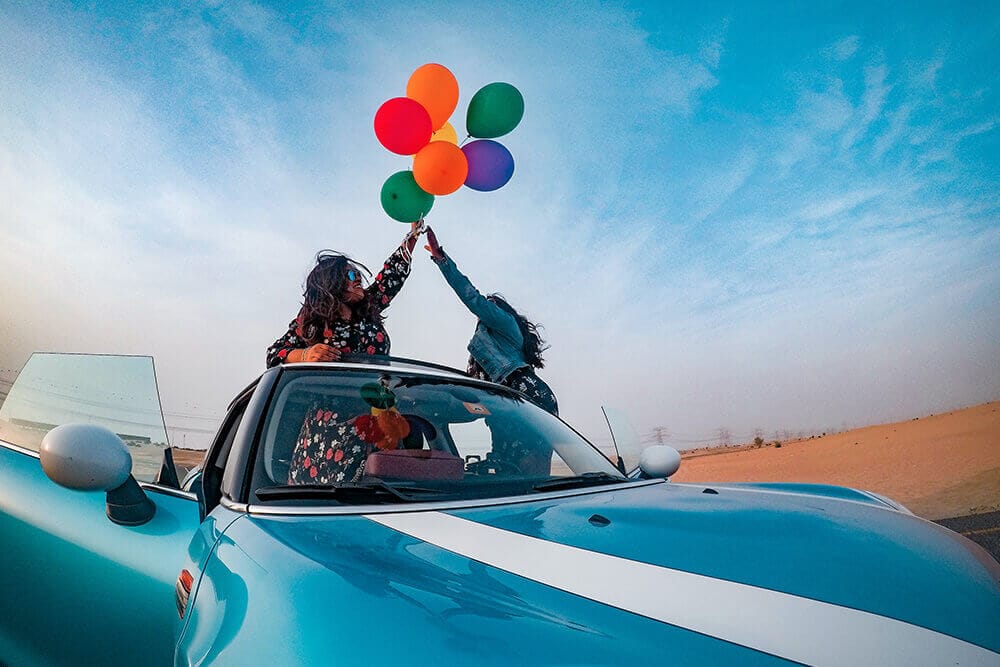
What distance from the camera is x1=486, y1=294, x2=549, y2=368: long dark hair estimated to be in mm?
4332

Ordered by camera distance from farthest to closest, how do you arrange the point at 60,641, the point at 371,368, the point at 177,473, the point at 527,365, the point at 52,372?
1. the point at 527,365
2. the point at 52,372
3. the point at 371,368
4. the point at 177,473
5. the point at 60,641

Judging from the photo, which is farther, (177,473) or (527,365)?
(527,365)

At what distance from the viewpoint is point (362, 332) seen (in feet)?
10.9

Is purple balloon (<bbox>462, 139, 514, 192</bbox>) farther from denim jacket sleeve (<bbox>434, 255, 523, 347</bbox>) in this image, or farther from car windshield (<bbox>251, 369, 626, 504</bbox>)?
car windshield (<bbox>251, 369, 626, 504</bbox>)

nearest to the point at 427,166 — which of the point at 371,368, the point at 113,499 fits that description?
the point at 371,368

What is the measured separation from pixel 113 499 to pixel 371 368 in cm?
92

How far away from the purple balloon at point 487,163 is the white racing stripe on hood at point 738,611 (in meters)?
3.65

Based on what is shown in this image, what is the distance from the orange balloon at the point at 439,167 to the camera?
3.85 metres

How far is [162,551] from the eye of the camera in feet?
4.98

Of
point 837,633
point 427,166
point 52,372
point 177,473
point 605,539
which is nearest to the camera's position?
point 837,633

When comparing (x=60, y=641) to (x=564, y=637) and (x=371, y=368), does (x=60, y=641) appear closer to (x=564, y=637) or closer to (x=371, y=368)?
(x=371, y=368)

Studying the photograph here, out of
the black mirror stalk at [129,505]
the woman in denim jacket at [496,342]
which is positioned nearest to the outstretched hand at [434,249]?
the woman in denim jacket at [496,342]

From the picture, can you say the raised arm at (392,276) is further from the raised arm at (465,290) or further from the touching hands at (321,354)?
the touching hands at (321,354)

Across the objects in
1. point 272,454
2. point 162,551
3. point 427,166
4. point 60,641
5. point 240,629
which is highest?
point 427,166
